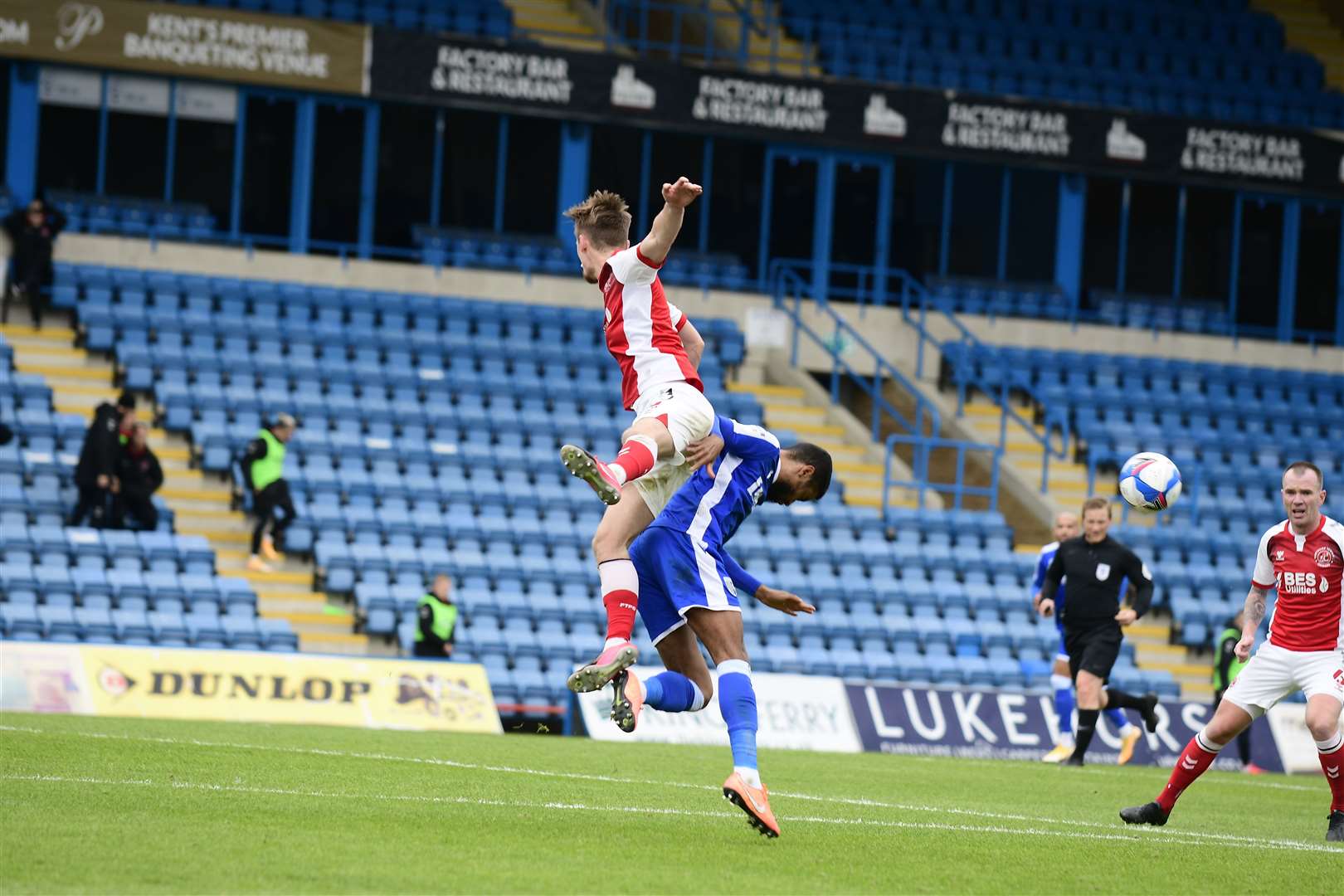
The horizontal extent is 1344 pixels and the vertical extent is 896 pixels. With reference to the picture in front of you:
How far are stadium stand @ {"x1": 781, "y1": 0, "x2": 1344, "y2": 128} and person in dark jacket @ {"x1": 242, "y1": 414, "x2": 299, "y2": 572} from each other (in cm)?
1332

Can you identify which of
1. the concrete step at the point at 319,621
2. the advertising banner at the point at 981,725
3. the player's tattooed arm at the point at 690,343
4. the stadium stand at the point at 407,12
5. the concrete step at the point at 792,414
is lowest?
the advertising banner at the point at 981,725

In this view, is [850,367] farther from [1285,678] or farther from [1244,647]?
[1285,678]

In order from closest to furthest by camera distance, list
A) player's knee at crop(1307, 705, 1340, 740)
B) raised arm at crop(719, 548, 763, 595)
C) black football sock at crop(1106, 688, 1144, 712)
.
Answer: raised arm at crop(719, 548, 763, 595) < player's knee at crop(1307, 705, 1340, 740) < black football sock at crop(1106, 688, 1144, 712)

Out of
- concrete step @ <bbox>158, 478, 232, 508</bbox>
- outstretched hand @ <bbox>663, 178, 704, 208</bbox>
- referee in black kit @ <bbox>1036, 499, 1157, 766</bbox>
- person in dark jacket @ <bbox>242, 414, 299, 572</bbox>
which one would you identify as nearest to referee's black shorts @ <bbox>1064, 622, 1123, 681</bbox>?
referee in black kit @ <bbox>1036, 499, 1157, 766</bbox>

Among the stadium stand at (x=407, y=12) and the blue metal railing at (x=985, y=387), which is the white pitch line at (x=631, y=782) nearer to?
the blue metal railing at (x=985, y=387)

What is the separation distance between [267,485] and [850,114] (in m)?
12.6

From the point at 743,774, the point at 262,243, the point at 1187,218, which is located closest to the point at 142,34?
the point at 262,243

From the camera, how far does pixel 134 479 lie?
2016 centimetres

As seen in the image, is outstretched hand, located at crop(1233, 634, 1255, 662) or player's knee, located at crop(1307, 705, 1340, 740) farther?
outstretched hand, located at crop(1233, 634, 1255, 662)

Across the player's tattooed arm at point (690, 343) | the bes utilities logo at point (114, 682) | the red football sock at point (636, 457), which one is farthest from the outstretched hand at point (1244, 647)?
the bes utilities logo at point (114, 682)

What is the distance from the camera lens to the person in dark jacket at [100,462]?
19.6 m

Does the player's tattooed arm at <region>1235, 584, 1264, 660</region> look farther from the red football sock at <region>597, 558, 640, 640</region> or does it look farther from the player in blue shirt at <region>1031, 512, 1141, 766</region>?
the player in blue shirt at <region>1031, 512, 1141, 766</region>

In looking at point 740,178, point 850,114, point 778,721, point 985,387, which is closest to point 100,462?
point 778,721

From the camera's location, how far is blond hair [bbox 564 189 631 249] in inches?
362
